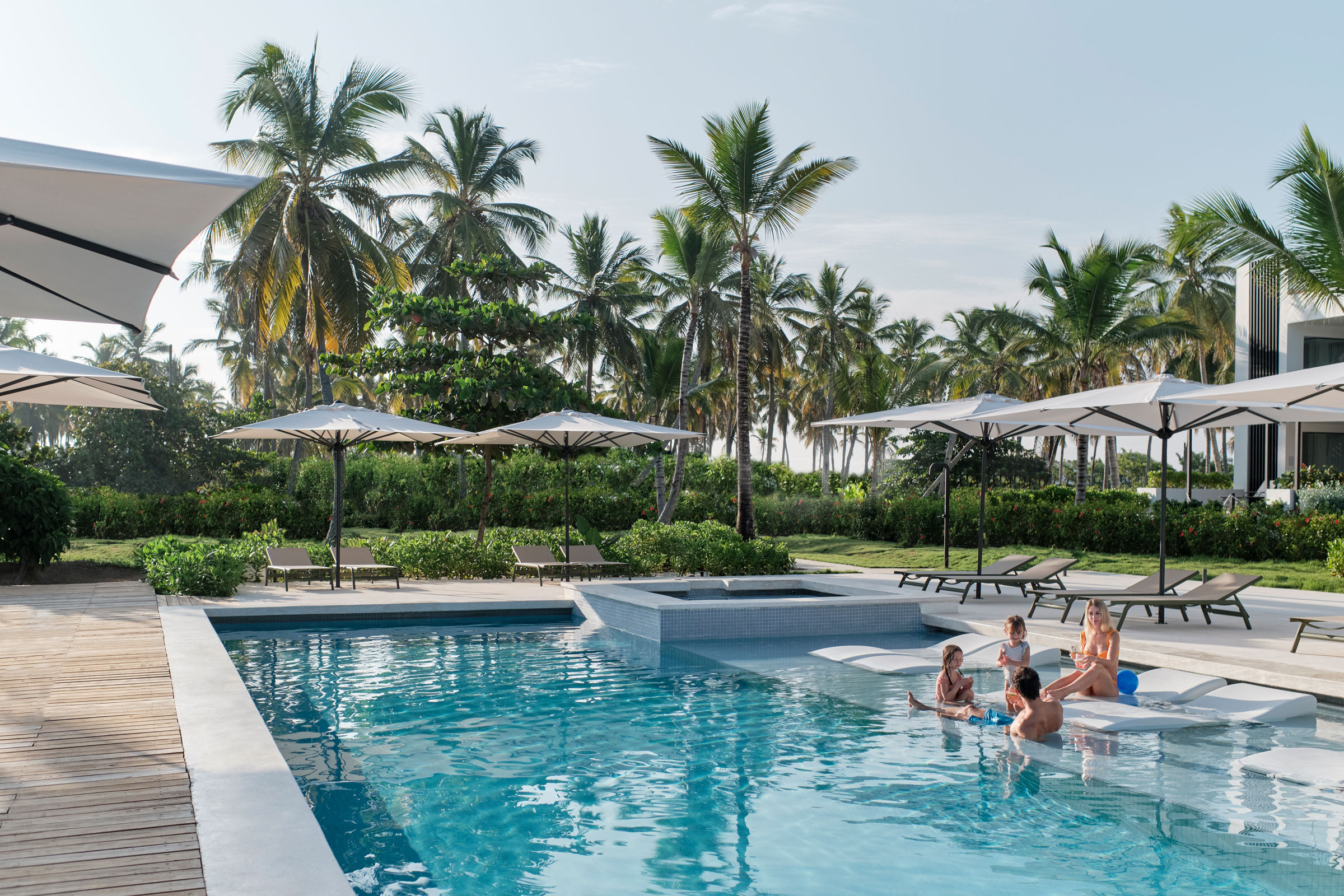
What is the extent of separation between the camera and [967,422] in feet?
48.1

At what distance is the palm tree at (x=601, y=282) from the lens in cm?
3491

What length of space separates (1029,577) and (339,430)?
9.24 m

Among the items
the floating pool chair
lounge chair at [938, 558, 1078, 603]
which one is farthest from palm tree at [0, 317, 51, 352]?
lounge chair at [938, 558, 1078, 603]

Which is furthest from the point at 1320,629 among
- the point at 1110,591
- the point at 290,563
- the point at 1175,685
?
the point at 290,563

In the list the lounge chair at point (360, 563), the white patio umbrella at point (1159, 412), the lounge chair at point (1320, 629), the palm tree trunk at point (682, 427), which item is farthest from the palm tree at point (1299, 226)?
the lounge chair at point (360, 563)

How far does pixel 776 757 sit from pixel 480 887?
101 inches

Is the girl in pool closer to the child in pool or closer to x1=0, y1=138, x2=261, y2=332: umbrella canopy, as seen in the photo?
the child in pool

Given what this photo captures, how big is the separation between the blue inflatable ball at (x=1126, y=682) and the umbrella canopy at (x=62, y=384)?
928 centimetres

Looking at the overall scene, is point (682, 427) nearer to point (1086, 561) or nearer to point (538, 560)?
point (1086, 561)

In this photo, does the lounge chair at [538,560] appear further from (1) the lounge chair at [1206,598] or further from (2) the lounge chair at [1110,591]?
(1) the lounge chair at [1206,598]

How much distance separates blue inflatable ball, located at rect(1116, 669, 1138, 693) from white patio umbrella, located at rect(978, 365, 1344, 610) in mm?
2693

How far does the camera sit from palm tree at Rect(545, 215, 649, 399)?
3491 cm

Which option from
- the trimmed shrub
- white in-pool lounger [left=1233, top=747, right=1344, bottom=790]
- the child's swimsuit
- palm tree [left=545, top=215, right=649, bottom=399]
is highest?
palm tree [left=545, top=215, right=649, bottom=399]

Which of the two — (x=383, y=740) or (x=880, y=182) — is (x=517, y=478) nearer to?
(x=880, y=182)
